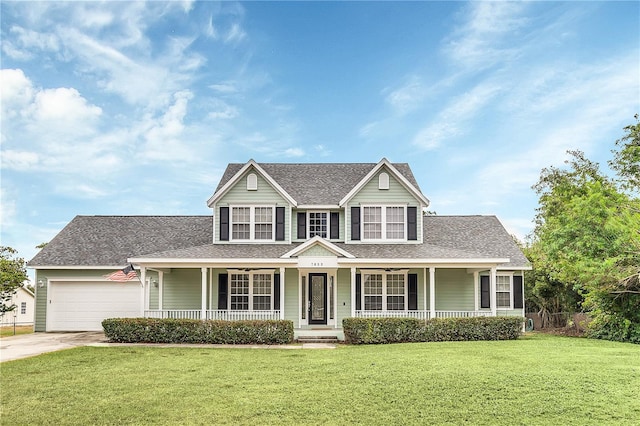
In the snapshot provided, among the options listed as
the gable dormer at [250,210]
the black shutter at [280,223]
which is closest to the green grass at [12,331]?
the gable dormer at [250,210]

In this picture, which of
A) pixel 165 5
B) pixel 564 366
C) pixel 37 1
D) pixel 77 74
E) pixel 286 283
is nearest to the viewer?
pixel 564 366

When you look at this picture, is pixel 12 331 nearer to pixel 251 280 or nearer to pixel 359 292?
pixel 251 280

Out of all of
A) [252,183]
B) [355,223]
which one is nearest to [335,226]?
[355,223]

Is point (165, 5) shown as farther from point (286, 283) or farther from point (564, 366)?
point (564, 366)

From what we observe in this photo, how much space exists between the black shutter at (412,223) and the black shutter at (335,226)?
3012 mm

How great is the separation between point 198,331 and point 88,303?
314 inches

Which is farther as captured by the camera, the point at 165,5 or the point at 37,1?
the point at 165,5

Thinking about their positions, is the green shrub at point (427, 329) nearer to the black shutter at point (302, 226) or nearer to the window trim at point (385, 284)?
the window trim at point (385, 284)

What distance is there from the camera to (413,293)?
21625 mm

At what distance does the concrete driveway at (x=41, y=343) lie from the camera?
52.8 feet

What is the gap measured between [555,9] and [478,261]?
9.05 m

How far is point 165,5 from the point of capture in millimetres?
16594

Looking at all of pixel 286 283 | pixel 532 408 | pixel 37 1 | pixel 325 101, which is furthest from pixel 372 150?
pixel 532 408

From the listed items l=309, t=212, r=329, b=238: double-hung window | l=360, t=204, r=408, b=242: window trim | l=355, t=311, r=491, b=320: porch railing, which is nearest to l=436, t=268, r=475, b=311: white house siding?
l=355, t=311, r=491, b=320: porch railing
